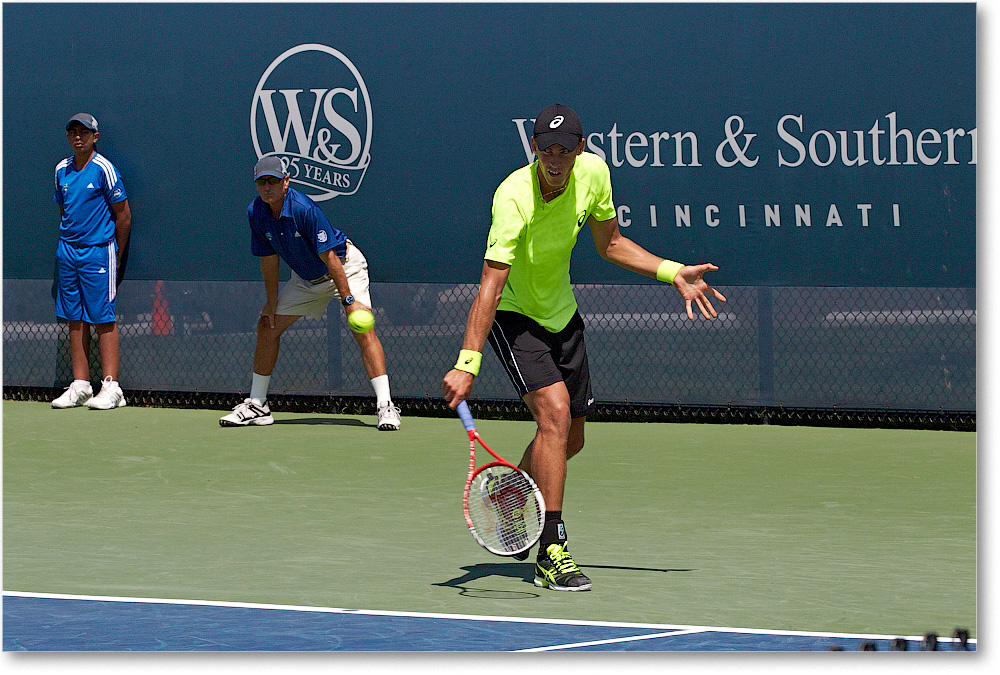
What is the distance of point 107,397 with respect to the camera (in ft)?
34.5

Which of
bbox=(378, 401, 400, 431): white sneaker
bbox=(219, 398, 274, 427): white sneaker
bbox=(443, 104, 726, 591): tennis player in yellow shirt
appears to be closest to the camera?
bbox=(443, 104, 726, 591): tennis player in yellow shirt

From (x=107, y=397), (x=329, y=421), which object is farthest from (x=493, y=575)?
(x=107, y=397)

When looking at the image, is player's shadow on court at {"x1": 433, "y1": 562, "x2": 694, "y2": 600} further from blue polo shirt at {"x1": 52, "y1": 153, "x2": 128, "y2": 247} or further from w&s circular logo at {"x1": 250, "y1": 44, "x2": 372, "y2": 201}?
blue polo shirt at {"x1": 52, "y1": 153, "x2": 128, "y2": 247}

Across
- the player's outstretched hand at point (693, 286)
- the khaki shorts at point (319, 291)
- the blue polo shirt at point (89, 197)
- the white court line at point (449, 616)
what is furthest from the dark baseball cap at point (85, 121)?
the player's outstretched hand at point (693, 286)

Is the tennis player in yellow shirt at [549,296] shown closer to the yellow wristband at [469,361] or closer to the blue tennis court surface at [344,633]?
the yellow wristband at [469,361]

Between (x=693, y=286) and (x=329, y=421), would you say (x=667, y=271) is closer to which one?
(x=693, y=286)

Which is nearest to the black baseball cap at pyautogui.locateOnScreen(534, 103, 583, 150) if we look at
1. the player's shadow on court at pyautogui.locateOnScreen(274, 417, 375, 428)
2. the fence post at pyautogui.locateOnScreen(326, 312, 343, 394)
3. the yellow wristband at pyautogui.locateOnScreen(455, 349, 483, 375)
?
the yellow wristband at pyautogui.locateOnScreen(455, 349, 483, 375)

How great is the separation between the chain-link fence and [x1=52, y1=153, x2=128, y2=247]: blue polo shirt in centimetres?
39

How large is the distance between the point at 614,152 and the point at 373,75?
5.01ft

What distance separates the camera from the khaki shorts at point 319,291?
9617 millimetres

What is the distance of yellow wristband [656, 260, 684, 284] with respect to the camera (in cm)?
574

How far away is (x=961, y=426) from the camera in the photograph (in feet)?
30.3

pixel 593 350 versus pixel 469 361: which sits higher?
pixel 593 350

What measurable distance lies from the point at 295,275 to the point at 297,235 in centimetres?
40
